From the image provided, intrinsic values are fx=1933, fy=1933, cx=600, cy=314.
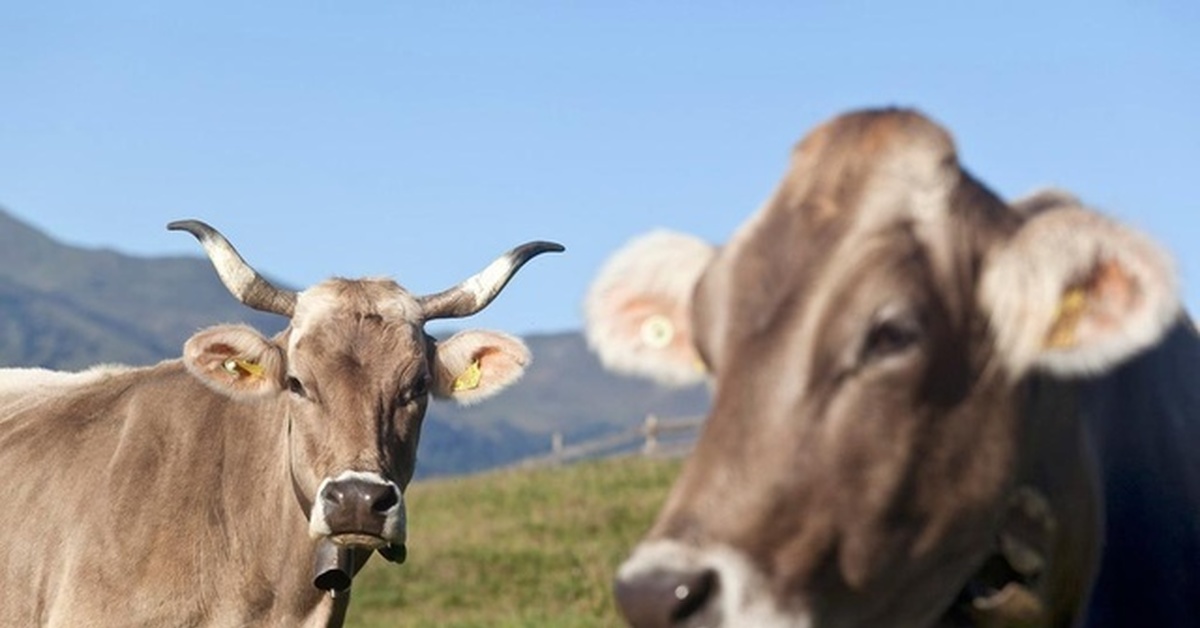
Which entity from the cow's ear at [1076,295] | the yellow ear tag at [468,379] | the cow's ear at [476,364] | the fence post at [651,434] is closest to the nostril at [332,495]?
the cow's ear at [476,364]

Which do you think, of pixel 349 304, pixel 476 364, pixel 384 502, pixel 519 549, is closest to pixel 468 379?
pixel 476 364

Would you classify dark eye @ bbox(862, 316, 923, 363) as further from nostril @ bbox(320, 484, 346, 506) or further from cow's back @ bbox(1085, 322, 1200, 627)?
nostril @ bbox(320, 484, 346, 506)

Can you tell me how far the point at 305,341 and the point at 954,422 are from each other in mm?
6186

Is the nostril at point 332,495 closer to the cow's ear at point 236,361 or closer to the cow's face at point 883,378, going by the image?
the cow's ear at point 236,361

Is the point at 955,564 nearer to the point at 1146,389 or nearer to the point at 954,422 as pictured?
the point at 954,422

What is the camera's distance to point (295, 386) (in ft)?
31.2

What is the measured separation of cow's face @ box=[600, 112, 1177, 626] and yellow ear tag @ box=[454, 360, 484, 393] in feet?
20.7

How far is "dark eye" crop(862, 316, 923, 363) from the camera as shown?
3.76 metres

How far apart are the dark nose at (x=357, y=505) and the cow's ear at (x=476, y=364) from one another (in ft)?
4.60

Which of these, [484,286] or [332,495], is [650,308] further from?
[484,286]

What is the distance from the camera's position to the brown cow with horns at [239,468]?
913 cm

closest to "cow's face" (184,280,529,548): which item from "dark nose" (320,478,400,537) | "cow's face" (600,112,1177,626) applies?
"dark nose" (320,478,400,537)

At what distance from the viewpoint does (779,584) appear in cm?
360

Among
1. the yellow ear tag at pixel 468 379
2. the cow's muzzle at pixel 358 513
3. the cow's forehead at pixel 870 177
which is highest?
the cow's forehead at pixel 870 177
